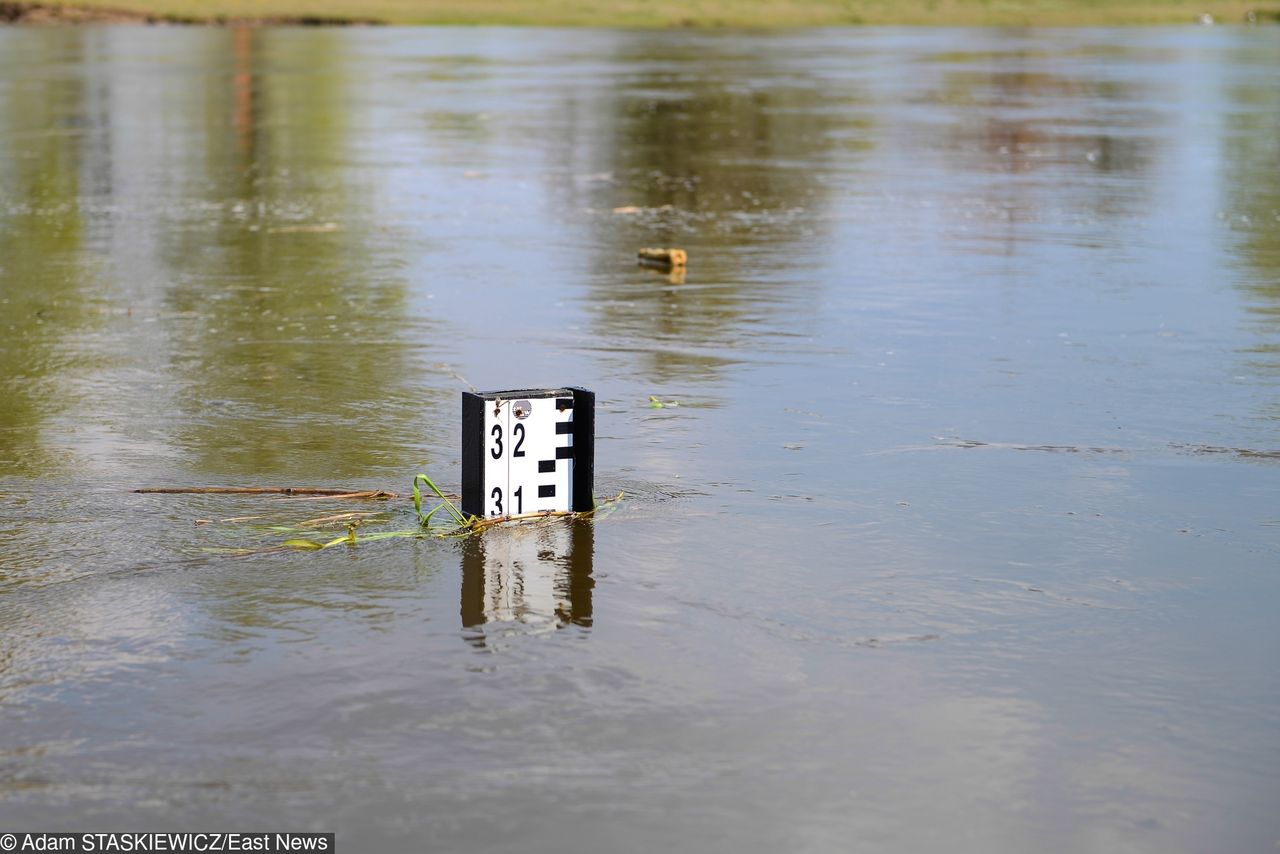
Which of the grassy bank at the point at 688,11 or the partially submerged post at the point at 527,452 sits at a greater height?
the grassy bank at the point at 688,11

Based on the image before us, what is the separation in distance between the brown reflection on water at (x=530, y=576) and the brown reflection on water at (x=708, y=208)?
353 cm

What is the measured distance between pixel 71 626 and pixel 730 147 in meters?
21.1

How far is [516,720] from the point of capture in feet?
17.8

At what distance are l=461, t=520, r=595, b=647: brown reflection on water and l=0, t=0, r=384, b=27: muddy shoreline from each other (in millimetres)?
88341

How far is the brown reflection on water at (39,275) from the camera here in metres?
9.53

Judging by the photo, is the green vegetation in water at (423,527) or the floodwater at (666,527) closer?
the floodwater at (666,527)

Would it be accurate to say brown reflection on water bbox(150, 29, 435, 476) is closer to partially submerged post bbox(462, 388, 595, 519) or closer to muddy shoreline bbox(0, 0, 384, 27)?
partially submerged post bbox(462, 388, 595, 519)

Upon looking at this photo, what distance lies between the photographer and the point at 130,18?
321ft

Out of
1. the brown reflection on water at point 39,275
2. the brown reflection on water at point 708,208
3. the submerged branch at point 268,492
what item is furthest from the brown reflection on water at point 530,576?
the brown reflection on water at point 708,208

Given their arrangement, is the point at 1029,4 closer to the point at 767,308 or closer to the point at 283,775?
the point at 767,308

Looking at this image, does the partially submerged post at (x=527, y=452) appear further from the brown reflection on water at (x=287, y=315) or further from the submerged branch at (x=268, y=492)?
the brown reflection on water at (x=287, y=315)

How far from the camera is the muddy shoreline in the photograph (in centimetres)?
9325

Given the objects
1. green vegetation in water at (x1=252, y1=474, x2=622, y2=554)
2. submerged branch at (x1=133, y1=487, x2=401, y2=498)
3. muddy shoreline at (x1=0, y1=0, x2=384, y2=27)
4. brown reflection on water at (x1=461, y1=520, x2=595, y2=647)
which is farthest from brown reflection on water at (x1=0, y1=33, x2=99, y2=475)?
muddy shoreline at (x1=0, y1=0, x2=384, y2=27)

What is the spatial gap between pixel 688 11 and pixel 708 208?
302 ft
